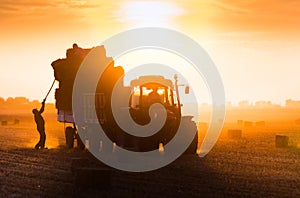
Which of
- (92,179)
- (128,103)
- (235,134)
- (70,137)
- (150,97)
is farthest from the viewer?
(235,134)

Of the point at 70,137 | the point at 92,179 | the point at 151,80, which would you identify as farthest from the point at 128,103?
the point at 92,179

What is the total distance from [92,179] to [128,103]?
7.18 metres

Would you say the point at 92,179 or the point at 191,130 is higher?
the point at 191,130

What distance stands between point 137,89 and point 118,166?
3.62 meters

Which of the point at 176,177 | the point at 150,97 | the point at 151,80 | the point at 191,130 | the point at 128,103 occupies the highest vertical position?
the point at 151,80

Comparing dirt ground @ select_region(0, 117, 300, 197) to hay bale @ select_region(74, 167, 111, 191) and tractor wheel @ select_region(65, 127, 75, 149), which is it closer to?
hay bale @ select_region(74, 167, 111, 191)

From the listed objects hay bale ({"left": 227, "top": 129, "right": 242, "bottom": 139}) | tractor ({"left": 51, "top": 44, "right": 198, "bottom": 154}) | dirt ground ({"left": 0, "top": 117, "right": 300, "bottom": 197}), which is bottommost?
dirt ground ({"left": 0, "top": 117, "right": 300, "bottom": 197})

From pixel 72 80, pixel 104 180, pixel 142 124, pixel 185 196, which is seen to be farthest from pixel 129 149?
pixel 185 196

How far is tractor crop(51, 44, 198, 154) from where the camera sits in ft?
65.8

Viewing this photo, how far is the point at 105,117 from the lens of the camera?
21.5 metres

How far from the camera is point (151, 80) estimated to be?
2036 centimetres

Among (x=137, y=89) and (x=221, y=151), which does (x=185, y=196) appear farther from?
(x=221, y=151)

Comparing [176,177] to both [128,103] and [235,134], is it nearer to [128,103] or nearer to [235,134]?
[128,103]

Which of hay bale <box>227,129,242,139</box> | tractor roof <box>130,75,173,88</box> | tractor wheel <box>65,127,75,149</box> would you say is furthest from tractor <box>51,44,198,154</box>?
hay bale <box>227,129,242,139</box>
